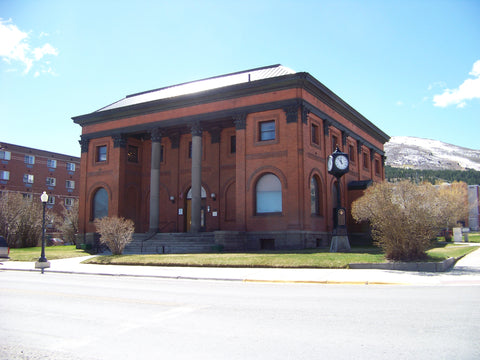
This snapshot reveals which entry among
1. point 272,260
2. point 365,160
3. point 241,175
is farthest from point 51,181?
point 272,260

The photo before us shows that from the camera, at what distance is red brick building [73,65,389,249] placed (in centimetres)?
2809

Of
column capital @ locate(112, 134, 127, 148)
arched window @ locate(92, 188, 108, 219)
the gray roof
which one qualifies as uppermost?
the gray roof

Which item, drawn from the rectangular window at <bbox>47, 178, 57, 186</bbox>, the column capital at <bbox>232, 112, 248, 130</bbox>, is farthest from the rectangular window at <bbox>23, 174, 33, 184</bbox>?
the column capital at <bbox>232, 112, 248, 130</bbox>

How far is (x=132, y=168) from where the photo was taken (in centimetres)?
3703

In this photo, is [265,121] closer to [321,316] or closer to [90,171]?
[90,171]

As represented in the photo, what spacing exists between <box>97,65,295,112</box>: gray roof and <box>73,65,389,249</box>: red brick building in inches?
7.1

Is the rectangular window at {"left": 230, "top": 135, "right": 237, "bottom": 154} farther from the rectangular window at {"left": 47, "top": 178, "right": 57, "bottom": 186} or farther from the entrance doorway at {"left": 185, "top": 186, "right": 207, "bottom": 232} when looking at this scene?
the rectangular window at {"left": 47, "top": 178, "right": 57, "bottom": 186}

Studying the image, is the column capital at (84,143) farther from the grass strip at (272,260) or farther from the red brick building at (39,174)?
the red brick building at (39,174)

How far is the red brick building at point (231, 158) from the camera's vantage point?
92.2ft

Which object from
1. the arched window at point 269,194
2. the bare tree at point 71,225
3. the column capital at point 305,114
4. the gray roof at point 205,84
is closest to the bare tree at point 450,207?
the arched window at point 269,194

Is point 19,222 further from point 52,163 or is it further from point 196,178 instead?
point 52,163

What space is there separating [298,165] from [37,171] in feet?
179

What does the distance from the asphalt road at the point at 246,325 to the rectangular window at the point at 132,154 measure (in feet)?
88.7

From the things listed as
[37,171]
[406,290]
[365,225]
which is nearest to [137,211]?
[365,225]
